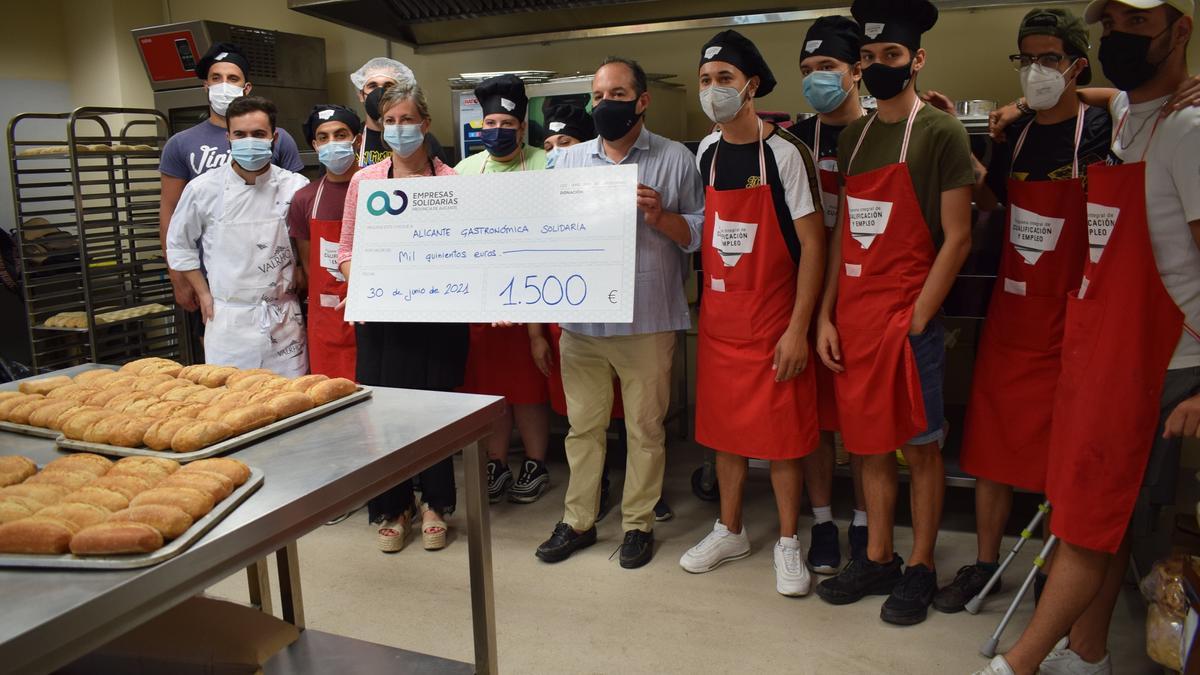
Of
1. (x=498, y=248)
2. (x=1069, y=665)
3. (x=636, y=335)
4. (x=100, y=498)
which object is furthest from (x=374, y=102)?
(x=1069, y=665)

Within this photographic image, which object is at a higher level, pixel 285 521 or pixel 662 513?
pixel 285 521

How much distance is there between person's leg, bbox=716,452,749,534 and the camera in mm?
2912

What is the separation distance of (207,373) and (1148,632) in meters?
2.31

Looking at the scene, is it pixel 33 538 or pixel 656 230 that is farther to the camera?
pixel 656 230

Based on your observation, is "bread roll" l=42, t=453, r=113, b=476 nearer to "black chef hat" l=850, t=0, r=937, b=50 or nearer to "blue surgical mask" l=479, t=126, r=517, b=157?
"blue surgical mask" l=479, t=126, r=517, b=157

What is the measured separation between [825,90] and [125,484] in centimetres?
224

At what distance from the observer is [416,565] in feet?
10.1

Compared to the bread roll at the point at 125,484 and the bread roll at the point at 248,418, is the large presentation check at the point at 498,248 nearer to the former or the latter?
the bread roll at the point at 248,418

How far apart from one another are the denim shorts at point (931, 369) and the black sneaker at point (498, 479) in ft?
5.98

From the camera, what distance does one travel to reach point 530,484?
3633 mm

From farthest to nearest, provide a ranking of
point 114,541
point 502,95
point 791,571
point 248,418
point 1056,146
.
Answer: point 502,95, point 791,571, point 1056,146, point 248,418, point 114,541

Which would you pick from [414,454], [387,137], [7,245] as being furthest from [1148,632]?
[7,245]

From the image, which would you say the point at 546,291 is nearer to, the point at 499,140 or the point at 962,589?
the point at 499,140

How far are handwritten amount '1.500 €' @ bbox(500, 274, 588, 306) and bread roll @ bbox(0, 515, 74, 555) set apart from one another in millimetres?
1609
